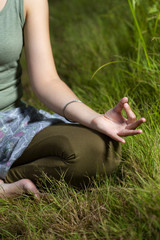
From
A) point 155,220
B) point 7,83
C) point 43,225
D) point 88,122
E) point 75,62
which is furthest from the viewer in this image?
point 75,62

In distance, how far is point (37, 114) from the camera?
4.87 ft

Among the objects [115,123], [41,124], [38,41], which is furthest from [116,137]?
[38,41]

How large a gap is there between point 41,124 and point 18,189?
0.26 m

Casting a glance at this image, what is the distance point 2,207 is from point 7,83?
0.47 metres

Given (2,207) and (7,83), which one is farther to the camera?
(7,83)

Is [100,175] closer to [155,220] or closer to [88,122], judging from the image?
[88,122]

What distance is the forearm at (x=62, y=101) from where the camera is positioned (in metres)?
1.28

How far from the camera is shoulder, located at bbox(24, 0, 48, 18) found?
4.67 ft

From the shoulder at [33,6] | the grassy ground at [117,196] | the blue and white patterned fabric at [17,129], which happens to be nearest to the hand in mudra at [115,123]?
the grassy ground at [117,196]

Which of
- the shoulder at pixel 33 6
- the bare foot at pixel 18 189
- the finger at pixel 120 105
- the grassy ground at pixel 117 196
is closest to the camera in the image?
the grassy ground at pixel 117 196

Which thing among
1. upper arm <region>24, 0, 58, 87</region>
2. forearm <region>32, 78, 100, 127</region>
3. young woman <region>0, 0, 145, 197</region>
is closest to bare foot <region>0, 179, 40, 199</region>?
young woman <region>0, 0, 145, 197</region>

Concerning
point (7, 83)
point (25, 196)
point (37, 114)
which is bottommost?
point (25, 196)

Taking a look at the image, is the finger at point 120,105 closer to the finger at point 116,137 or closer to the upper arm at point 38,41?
the finger at point 116,137

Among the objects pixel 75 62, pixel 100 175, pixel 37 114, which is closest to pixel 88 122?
pixel 100 175
